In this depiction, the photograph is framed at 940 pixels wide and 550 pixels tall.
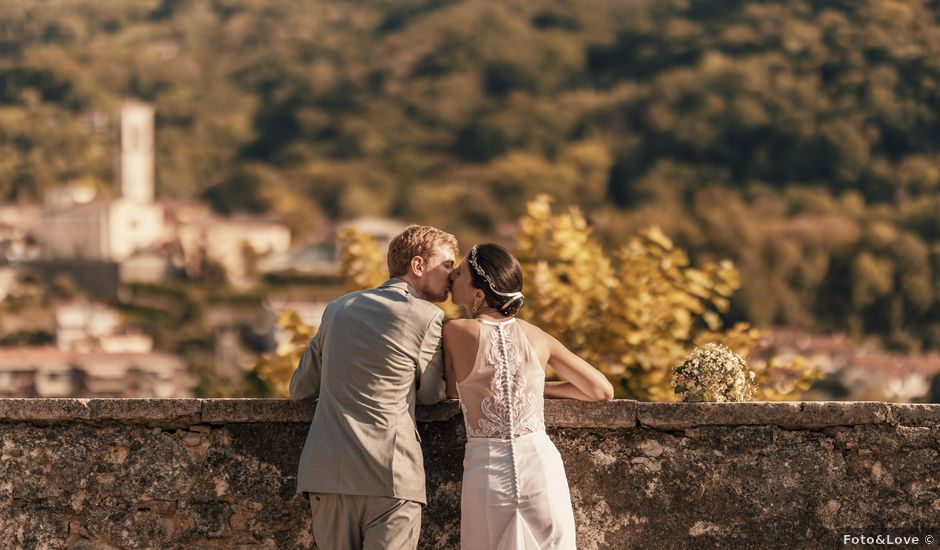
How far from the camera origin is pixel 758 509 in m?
4.40

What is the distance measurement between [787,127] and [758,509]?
75.7 meters

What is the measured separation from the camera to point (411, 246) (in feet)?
12.9

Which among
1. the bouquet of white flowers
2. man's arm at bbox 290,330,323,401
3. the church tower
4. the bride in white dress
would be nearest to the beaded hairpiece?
the bride in white dress

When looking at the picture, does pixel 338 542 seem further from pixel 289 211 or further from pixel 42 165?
pixel 42 165

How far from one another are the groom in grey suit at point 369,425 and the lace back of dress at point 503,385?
15cm

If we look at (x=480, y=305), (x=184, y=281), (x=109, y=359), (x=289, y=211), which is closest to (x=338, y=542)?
(x=480, y=305)

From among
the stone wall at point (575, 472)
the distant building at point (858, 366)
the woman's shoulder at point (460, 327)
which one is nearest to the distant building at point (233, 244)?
the distant building at point (858, 366)

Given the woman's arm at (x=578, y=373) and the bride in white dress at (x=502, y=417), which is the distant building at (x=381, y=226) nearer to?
the woman's arm at (x=578, y=373)

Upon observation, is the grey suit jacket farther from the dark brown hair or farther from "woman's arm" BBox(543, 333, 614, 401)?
"woman's arm" BBox(543, 333, 614, 401)

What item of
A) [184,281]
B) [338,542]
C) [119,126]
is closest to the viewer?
[338,542]

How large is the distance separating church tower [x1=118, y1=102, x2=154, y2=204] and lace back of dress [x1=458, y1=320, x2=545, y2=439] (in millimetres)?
97319

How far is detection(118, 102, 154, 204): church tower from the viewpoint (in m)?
99.1

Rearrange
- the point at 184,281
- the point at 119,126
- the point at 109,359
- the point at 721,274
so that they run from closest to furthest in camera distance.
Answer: the point at 721,274 < the point at 109,359 < the point at 184,281 < the point at 119,126

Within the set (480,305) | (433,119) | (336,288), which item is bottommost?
(480,305)
